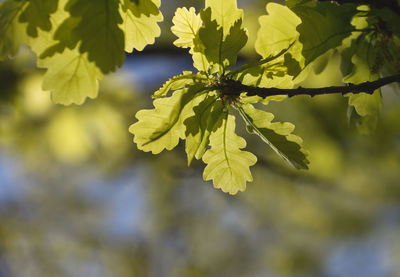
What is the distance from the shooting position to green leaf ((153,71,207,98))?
1.02m

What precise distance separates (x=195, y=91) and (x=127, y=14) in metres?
0.27

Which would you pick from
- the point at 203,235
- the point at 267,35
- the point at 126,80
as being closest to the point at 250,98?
the point at 267,35

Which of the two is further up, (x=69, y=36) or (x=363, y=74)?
(x=69, y=36)

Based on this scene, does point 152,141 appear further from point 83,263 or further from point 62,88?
point 83,263

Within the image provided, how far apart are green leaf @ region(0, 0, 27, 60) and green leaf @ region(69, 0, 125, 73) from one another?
0.47 ft

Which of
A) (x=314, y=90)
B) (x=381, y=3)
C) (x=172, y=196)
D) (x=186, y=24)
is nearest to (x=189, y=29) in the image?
(x=186, y=24)

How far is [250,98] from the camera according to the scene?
111 centimetres

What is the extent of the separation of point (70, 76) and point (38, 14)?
16 cm

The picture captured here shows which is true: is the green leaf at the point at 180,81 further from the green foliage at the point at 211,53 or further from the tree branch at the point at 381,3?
the tree branch at the point at 381,3

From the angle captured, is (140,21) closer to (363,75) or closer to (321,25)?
(321,25)

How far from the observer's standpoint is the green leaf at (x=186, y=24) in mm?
1050

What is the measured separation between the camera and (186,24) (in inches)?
41.8

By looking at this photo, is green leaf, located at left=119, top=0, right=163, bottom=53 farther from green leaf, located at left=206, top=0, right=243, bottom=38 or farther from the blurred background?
the blurred background

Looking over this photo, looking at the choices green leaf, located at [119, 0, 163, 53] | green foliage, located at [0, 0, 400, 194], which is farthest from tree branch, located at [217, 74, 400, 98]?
green leaf, located at [119, 0, 163, 53]
